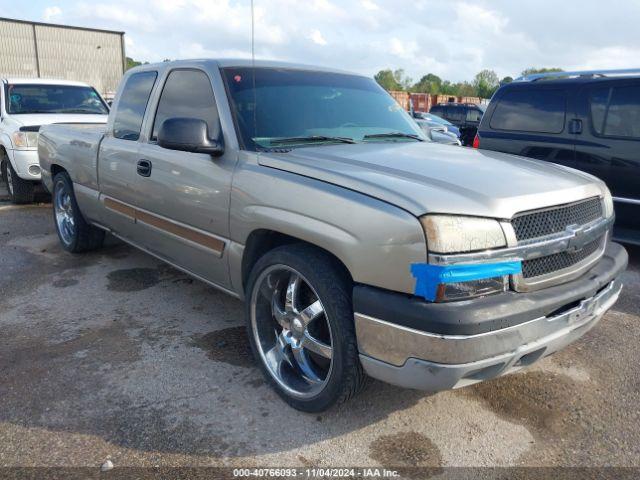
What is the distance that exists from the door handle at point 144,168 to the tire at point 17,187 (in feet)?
16.4

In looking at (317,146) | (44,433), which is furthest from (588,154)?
(44,433)

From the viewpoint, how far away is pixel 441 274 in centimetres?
219

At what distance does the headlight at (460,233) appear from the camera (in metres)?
2.21

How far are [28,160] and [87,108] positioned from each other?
185 centimetres

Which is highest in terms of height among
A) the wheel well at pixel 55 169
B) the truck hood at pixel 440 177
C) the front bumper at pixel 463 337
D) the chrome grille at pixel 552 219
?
the truck hood at pixel 440 177

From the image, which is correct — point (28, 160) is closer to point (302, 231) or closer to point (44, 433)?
point (44, 433)

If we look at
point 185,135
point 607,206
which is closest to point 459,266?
point 607,206

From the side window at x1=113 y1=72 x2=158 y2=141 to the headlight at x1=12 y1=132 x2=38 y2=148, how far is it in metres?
3.83

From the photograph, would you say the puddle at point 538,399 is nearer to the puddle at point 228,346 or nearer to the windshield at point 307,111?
the puddle at point 228,346

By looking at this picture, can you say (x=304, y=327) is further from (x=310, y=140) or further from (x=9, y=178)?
(x=9, y=178)

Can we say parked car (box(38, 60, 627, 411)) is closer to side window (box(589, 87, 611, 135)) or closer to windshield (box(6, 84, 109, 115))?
side window (box(589, 87, 611, 135))

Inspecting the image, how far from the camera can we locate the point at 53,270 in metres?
5.22

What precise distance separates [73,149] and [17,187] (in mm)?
3517

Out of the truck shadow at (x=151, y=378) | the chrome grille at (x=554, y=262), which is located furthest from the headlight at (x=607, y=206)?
the truck shadow at (x=151, y=378)
